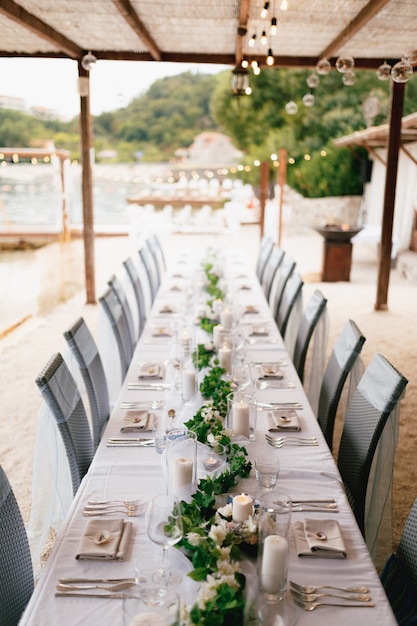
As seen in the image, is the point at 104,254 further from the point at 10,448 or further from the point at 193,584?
the point at 193,584

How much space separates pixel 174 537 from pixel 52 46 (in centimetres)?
576

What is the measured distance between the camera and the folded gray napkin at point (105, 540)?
5.44ft

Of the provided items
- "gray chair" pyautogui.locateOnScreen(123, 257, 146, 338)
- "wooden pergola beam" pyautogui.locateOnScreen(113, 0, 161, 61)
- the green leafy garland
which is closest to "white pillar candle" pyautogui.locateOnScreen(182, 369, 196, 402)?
the green leafy garland

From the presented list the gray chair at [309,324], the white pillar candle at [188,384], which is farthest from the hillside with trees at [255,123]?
the white pillar candle at [188,384]

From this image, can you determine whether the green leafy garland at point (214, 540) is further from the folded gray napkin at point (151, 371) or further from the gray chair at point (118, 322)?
the gray chair at point (118, 322)

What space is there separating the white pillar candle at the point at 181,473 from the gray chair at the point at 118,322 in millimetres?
2040

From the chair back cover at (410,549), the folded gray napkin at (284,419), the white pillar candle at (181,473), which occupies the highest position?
the white pillar candle at (181,473)

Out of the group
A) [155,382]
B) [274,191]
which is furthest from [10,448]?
[274,191]

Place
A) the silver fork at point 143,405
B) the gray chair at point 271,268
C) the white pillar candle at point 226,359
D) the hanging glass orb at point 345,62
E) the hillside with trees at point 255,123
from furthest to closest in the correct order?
1. the hillside with trees at point 255,123
2. the gray chair at point 271,268
3. the hanging glass orb at point 345,62
4. the white pillar candle at point 226,359
5. the silver fork at point 143,405

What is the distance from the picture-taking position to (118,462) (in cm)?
221

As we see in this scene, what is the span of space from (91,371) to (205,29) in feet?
11.9

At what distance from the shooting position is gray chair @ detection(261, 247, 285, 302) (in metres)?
5.84

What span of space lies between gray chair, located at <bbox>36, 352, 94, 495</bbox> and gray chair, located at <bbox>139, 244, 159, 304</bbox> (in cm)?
348

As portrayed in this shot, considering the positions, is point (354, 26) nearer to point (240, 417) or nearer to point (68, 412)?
point (240, 417)
